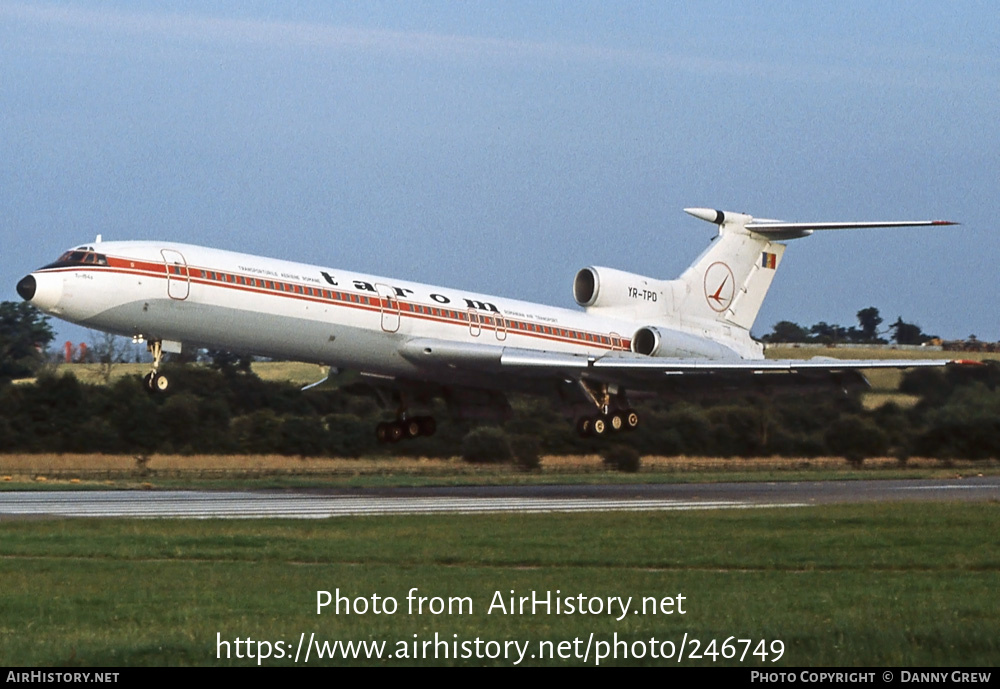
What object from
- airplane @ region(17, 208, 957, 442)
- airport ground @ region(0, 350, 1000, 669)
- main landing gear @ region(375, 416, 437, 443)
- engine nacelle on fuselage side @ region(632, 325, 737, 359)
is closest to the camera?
airport ground @ region(0, 350, 1000, 669)

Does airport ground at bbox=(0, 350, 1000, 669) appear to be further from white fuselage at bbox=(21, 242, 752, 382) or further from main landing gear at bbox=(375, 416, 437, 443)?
main landing gear at bbox=(375, 416, 437, 443)

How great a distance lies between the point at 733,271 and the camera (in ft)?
138

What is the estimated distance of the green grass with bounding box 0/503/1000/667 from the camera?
11.9m

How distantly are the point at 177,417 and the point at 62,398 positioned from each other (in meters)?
4.02

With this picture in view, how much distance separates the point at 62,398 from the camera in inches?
1722

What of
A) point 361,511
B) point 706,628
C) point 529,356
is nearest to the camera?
point 706,628

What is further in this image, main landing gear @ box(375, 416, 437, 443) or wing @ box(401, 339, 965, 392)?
main landing gear @ box(375, 416, 437, 443)

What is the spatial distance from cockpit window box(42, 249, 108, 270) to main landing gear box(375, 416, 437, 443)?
461 inches

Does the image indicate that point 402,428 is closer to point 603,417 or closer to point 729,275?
point 603,417

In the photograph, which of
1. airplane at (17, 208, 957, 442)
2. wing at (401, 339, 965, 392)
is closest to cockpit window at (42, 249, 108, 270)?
airplane at (17, 208, 957, 442)

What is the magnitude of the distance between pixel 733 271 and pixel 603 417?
25.1ft

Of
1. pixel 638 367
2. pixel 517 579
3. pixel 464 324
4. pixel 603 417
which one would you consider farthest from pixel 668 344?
pixel 517 579

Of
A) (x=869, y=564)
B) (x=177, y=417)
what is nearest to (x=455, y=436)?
(x=177, y=417)
